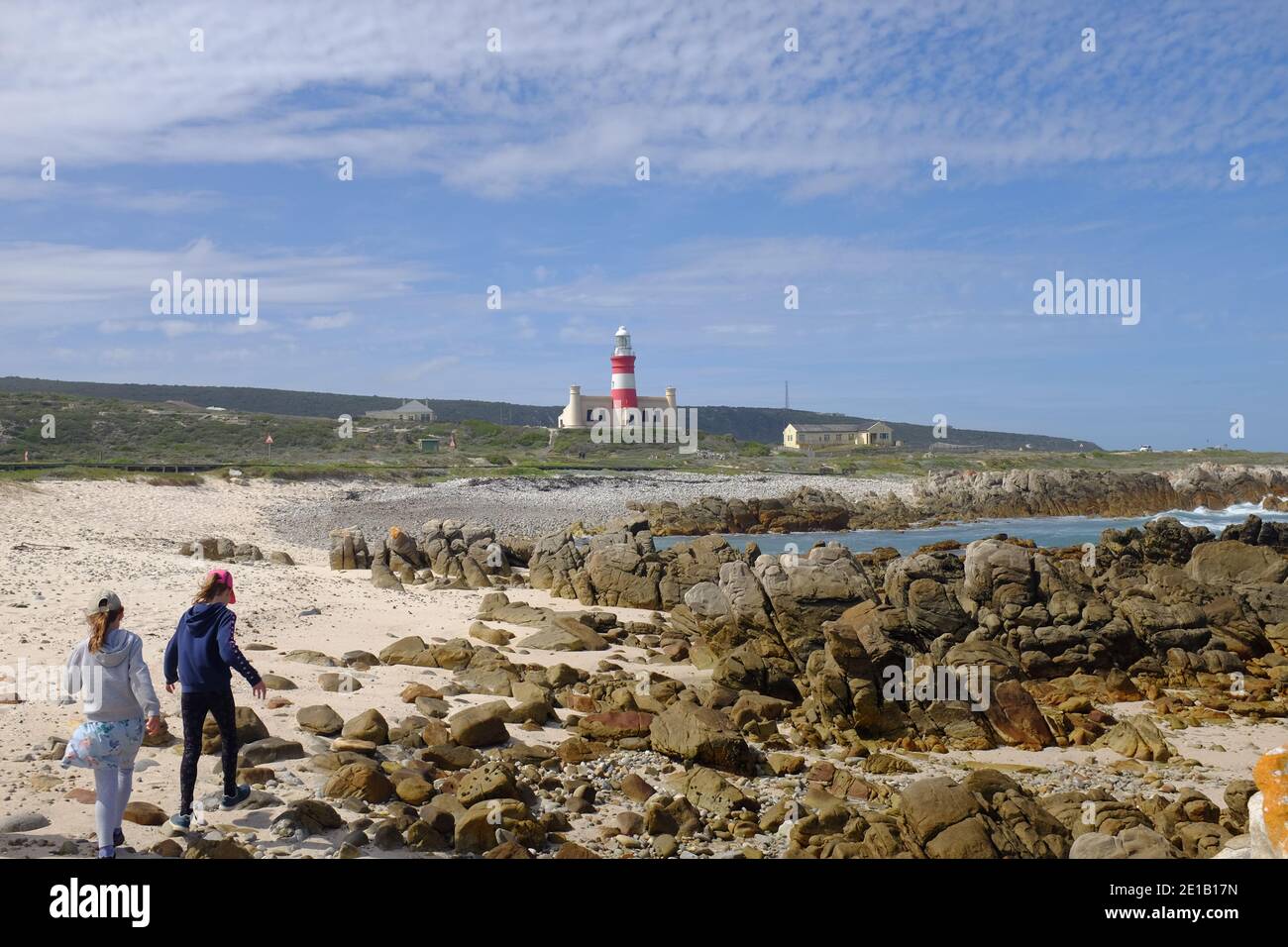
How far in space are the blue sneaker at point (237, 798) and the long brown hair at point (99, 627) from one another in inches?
76.0

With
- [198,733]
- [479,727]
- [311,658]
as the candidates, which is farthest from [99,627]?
[311,658]

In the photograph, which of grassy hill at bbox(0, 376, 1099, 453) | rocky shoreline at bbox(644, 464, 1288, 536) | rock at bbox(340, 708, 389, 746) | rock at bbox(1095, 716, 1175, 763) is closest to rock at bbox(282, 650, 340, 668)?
rock at bbox(340, 708, 389, 746)

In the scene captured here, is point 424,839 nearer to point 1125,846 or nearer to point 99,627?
point 99,627

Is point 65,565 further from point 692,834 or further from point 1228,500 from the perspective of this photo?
point 1228,500

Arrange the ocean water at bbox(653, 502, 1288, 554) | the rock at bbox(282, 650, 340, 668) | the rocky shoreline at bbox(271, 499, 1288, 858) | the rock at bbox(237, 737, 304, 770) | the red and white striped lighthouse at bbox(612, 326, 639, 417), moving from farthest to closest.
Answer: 1. the red and white striped lighthouse at bbox(612, 326, 639, 417)
2. the ocean water at bbox(653, 502, 1288, 554)
3. the rock at bbox(282, 650, 340, 668)
4. the rock at bbox(237, 737, 304, 770)
5. the rocky shoreline at bbox(271, 499, 1288, 858)

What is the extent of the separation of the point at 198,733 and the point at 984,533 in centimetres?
3984

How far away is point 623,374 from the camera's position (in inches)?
3364

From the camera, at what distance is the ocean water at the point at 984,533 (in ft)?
125

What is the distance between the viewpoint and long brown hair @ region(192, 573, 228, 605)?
24.5 feet

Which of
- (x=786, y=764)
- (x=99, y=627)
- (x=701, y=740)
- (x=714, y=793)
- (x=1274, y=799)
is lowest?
(x=786, y=764)

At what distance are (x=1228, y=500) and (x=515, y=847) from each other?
63.5 m

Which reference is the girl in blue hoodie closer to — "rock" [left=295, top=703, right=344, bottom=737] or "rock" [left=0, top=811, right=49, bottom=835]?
"rock" [left=0, top=811, right=49, bottom=835]

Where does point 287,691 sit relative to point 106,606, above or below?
below
